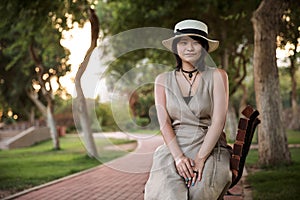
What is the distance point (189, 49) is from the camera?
310 cm

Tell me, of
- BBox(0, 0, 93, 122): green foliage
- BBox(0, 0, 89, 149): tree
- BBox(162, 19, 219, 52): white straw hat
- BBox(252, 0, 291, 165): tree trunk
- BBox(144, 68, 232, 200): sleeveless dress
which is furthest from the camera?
BBox(0, 0, 93, 122): green foliage

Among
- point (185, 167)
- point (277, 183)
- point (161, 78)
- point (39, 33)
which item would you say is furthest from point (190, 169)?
point (39, 33)

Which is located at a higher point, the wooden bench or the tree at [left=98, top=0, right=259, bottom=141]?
the tree at [left=98, top=0, right=259, bottom=141]

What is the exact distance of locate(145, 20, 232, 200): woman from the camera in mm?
2936

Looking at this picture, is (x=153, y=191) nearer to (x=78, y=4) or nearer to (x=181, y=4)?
(x=78, y=4)

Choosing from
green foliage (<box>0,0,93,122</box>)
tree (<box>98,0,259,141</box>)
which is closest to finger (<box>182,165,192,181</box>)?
green foliage (<box>0,0,93,122</box>)

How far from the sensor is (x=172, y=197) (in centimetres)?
286

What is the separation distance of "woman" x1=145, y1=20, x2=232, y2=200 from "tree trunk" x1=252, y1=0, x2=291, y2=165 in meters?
6.63

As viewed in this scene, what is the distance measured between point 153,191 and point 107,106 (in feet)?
3.03

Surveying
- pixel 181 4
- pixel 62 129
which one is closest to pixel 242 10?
pixel 181 4

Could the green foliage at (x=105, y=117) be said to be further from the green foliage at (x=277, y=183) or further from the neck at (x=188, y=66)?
the green foliage at (x=277, y=183)

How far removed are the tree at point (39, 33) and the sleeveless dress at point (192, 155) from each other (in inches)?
268

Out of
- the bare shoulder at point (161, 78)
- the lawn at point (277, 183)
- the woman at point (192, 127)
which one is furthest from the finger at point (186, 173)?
the lawn at point (277, 183)

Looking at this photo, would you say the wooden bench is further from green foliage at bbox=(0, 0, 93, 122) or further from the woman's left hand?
green foliage at bbox=(0, 0, 93, 122)
